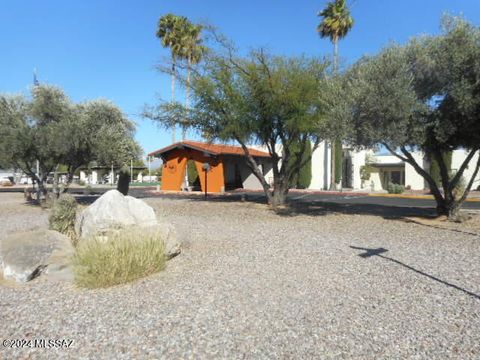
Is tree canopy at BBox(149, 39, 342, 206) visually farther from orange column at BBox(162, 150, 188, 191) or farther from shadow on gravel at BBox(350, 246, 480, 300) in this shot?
orange column at BBox(162, 150, 188, 191)

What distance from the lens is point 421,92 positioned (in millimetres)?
11039

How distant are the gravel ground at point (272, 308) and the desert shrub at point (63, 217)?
2.90 m

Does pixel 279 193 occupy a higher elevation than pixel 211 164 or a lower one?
lower

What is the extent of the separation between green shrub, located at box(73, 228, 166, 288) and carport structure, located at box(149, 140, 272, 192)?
63.3 feet

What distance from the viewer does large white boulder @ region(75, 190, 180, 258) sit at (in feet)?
26.0

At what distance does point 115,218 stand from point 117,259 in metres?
2.34

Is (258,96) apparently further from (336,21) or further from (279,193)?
(336,21)

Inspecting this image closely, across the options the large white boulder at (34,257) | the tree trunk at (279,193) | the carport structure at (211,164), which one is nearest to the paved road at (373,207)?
the tree trunk at (279,193)

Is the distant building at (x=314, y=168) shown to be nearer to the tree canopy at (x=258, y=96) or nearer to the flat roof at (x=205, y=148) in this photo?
the flat roof at (x=205, y=148)

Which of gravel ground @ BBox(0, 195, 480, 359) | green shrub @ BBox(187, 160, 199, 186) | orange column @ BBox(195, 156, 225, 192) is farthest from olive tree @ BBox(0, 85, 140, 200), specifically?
green shrub @ BBox(187, 160, 199, 186)

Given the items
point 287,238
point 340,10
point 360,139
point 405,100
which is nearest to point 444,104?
point 405,100

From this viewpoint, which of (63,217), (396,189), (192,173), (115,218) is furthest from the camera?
(192,173)

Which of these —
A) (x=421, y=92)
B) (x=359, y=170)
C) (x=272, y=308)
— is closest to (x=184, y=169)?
(x=359, y=170)

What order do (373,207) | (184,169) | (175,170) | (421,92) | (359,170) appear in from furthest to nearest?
(359,170)
(175,170)
(184,169)
(373,207)
(421,92)
